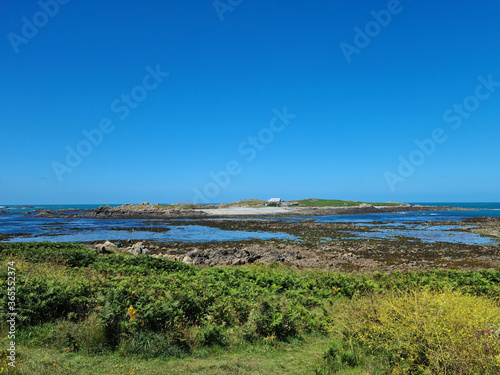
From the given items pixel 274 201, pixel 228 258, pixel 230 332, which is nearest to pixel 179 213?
pixel 274 201

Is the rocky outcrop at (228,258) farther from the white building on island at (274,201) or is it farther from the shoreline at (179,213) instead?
the white building on island at (274,201)

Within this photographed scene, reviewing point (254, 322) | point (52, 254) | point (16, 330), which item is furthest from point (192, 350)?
point (52, 254)

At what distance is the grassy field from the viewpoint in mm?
5297

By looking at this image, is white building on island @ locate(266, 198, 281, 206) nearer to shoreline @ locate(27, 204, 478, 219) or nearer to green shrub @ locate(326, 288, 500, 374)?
shoreline @ locate(27, 204, 478, 219)

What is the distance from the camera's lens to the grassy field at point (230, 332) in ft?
17.4

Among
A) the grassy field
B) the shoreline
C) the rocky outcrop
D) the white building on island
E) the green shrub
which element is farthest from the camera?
the white building on island

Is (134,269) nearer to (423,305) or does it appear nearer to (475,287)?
(423,305)

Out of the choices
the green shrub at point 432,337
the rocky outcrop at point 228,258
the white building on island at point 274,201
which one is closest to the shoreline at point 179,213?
the white building on island at point 274,201

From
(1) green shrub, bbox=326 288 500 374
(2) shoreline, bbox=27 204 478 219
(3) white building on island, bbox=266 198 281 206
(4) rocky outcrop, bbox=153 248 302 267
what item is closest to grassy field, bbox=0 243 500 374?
(1) green shrub, bbox=326 288 500 374

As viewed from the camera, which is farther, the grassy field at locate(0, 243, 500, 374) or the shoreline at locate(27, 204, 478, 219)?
the shoreline at locate(27, 204, 478, 219)

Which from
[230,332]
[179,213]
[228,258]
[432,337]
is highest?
[432,337]

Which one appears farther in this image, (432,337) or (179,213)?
(179,213)

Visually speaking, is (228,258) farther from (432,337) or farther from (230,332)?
(432,337)

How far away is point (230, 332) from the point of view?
7.48 m
